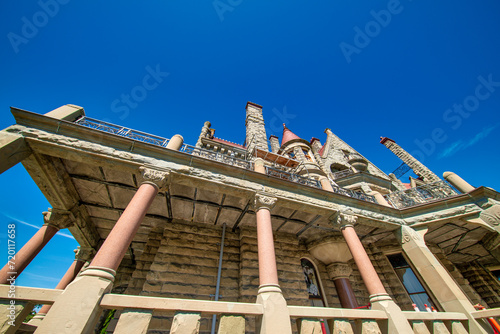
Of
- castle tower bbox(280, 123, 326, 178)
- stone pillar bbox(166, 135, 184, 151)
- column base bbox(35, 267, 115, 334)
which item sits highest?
castle tower bbox(280, 123, 326, 178)

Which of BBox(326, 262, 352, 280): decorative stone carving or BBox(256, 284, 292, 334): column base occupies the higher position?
BBox(326, 262, 352, 280): decorative stone carving

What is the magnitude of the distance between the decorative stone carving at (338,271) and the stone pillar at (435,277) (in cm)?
280

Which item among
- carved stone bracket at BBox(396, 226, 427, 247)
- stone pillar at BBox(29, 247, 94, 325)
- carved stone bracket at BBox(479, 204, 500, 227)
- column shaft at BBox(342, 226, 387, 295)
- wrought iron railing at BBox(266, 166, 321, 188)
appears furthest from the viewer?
stone pillar at BBox(29, 247, 94, 325)

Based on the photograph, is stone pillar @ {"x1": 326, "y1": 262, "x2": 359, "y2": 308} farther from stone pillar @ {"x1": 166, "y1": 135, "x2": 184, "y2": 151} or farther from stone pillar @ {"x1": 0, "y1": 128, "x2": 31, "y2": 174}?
stone pillar @ {"x1": 0, "y1": 128, "x2": 31, "y2": 174}

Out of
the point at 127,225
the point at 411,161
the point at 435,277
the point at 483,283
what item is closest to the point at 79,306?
the point at 127,225

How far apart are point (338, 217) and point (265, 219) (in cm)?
343

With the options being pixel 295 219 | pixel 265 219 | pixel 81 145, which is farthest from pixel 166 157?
pixel 295 219

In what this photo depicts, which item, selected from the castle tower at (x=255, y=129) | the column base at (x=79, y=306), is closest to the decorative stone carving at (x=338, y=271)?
the column base at (x=79, y=306)

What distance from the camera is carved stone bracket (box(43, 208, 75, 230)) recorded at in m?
7.02

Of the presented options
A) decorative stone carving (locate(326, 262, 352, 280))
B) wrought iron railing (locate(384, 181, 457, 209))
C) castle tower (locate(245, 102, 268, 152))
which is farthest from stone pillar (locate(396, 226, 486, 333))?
castle tower (locate(245, 102, 268, 152))

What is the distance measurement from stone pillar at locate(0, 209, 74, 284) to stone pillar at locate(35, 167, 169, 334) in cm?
480

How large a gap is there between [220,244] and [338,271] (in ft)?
20.3

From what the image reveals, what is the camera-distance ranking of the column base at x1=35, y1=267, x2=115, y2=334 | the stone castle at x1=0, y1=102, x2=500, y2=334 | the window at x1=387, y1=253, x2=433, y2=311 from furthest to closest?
the window at x1=387, y1=253, x2=433, y2=311 < the stone castle at x1=0, y1=102, x2=500, y2=334 < the column base at x1=35, y1=267, x2=115, y2=334

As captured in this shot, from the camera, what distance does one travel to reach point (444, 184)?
1013 centimetres
